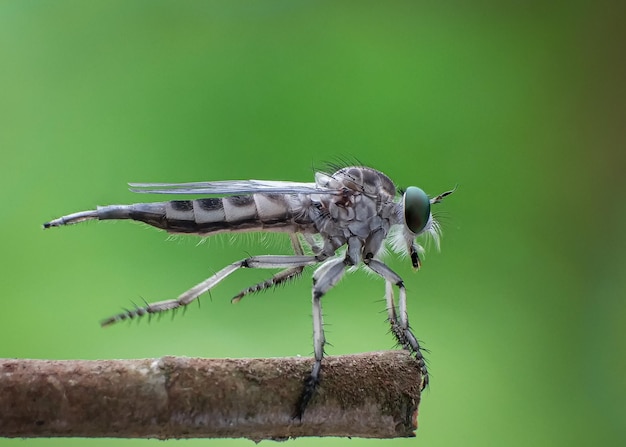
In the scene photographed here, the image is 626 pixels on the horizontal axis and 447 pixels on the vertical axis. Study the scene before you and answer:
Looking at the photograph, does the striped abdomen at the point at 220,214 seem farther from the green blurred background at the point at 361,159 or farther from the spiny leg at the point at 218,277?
the green blurred background at the point at 361,159

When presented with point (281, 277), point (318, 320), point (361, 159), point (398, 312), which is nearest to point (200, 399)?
point (318, 320)

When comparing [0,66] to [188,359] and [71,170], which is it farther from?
[188,359]

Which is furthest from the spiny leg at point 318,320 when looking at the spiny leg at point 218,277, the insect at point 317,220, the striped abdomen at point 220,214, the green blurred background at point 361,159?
the green blurred background at point 361,159

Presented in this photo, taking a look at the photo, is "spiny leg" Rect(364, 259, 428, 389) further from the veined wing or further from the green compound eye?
the veined wing

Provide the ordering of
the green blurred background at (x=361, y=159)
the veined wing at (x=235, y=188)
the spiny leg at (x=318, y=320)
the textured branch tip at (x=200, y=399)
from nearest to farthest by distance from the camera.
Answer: the textured branch tip at (x=200, y=399), the spiny leg at (x=318, y=320), the veined wing at (x=235, y=188), the green blurred background at (x=361, y=159)

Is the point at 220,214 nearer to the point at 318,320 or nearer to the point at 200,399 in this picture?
the point at 318,320
